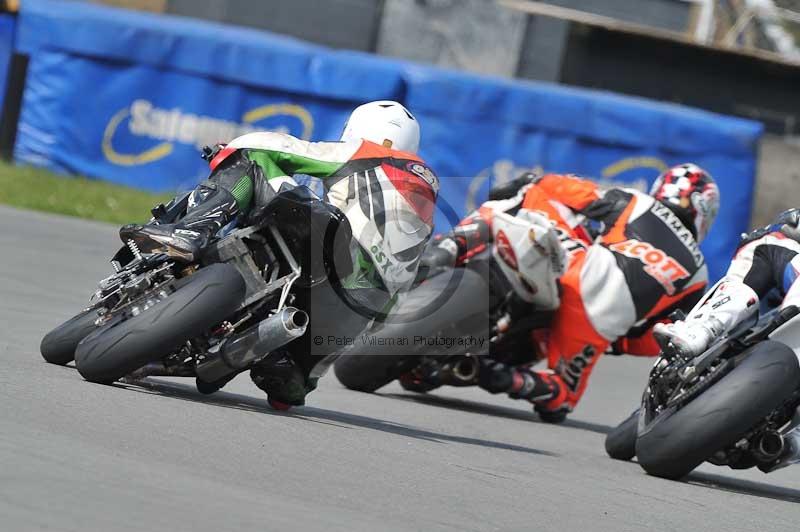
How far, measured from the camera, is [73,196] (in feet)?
53.4

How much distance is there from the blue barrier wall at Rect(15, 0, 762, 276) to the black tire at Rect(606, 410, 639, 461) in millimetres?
9438

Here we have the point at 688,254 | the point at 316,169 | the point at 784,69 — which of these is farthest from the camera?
the point at 784,69

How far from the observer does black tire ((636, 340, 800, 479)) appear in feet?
19.4

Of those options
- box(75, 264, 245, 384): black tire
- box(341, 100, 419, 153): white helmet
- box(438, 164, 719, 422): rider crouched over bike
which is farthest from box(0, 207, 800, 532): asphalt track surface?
box(341, 100, 419, 153): white helmet

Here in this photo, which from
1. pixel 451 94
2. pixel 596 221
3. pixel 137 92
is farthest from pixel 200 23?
pixel 596 221

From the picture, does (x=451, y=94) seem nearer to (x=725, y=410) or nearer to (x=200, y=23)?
(x=200, y=23)

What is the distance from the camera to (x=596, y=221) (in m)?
9.12

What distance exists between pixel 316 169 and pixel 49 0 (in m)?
12.7

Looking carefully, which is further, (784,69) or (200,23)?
(784,69)

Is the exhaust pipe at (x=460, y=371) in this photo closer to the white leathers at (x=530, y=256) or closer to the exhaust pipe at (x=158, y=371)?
the white leathers at (x=530, y=256)

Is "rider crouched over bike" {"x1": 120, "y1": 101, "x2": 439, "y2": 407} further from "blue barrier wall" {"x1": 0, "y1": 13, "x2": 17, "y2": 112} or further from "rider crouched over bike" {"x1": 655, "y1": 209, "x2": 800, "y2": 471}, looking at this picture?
"blue barrier wall" {"x1": 0, "y1": 13, "x2": 17, "y2": 112}

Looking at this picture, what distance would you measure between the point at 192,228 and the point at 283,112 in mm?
11502

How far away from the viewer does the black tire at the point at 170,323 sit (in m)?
5.70

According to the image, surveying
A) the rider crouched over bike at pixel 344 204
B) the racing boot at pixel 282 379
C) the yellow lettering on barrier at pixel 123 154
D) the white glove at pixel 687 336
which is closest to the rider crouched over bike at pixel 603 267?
the rider crouched over bike at pixel 344 204
